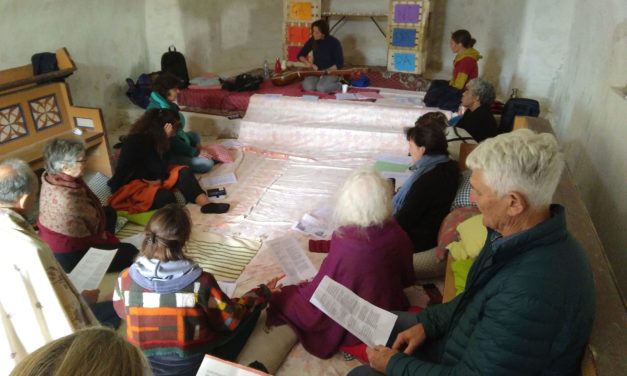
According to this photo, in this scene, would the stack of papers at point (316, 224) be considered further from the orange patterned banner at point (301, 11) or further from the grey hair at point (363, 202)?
the orange patterned banner at point (301, 11)

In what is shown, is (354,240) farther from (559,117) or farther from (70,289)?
(559,117)

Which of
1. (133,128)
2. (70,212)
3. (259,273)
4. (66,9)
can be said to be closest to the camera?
(70,212)

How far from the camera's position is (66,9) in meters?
4.92

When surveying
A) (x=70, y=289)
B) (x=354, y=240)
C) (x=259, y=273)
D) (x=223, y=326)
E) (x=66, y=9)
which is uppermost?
(x=66, y=9)

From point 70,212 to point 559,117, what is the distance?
173 inches

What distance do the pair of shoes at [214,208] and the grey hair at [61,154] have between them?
119 centimetres

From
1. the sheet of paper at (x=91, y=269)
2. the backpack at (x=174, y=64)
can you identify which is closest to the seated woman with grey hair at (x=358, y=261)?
the sheet of paper at (x=91, y=269)

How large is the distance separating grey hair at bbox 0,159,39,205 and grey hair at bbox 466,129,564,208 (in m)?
1.66

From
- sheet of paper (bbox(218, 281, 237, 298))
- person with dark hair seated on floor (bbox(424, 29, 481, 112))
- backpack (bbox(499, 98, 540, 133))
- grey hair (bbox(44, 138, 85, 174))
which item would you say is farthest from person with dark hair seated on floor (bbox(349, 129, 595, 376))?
person with dark hair seated on floor (bbox(424, 29, 481, 112))

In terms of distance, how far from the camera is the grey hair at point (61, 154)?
2516 mm

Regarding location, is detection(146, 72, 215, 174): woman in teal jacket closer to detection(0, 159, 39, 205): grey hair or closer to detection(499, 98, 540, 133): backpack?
detection(0, 159, 39, 205): grey hair

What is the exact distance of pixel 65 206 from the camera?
253 centimetres

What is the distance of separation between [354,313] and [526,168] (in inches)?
38.4

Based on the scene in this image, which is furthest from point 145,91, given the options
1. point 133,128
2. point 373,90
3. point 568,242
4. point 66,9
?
point 568,242
